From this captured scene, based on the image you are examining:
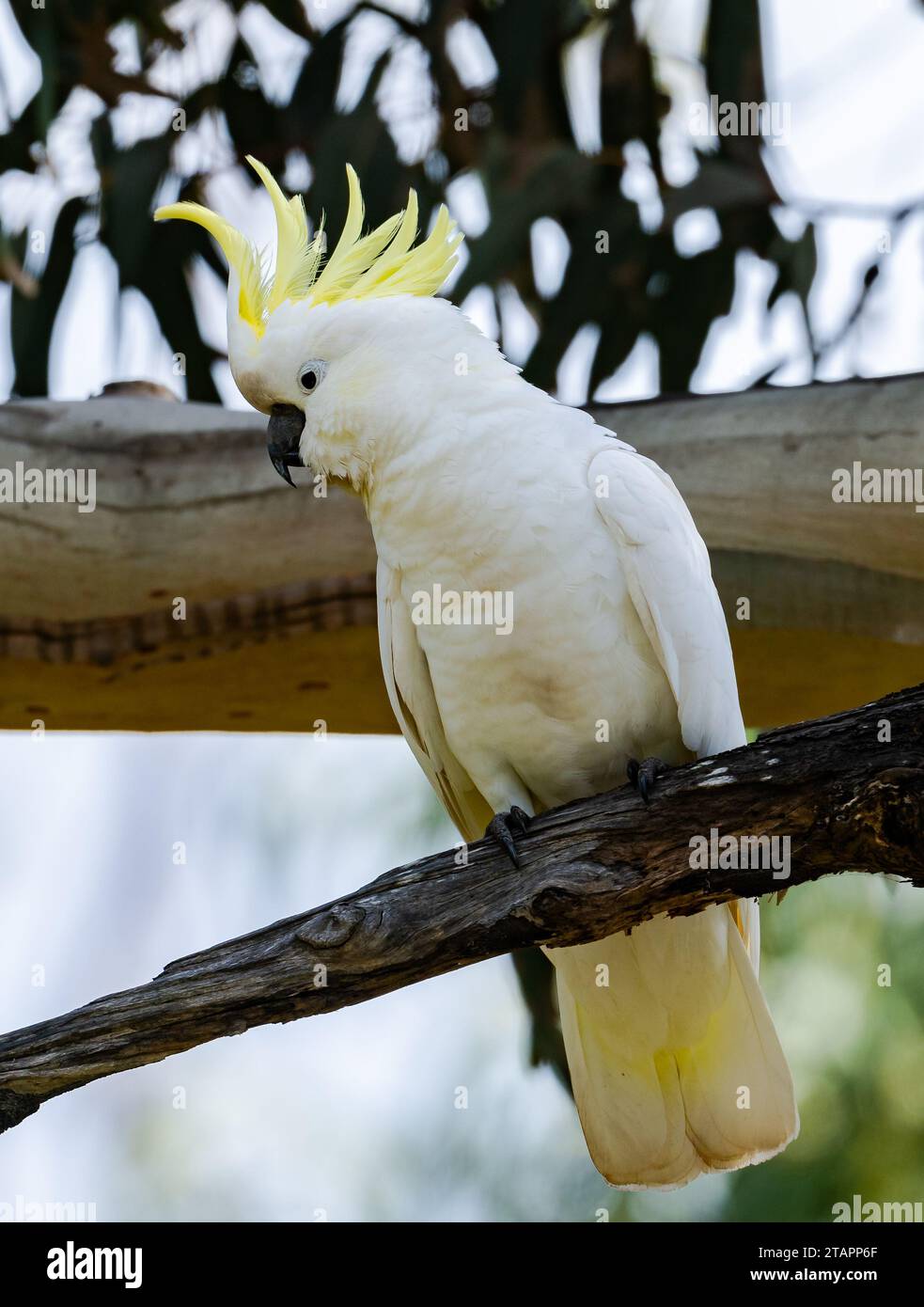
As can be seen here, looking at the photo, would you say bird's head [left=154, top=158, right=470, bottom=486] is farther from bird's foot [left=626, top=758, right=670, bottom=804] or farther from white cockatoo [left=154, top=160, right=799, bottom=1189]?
bird's foot [left=626, top=758, right=670, bottom=804]

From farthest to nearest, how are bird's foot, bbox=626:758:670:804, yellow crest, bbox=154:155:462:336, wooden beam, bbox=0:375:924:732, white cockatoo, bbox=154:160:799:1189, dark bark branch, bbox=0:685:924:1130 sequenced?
wooden beam, bbox=0:375:924:732 → yellow crest, bbox=154:155:462:336 → white cockatoo, bbox=154:160:799:1189 → bird's foot, bbox=626:758:670:804 → dark bark branch, bbox=0:685:924:1130

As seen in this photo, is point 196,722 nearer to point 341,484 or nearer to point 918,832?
point 341,484

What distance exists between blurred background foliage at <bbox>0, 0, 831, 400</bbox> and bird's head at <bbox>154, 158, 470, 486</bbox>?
4.08ft

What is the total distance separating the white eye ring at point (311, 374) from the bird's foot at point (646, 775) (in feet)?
2.71

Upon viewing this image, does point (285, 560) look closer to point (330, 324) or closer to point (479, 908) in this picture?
point (330, 324)

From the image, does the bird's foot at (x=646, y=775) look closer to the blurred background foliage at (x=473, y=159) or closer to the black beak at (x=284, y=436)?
the black beak at (x=284, y=436)

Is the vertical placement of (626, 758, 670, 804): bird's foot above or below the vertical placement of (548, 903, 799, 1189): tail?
above

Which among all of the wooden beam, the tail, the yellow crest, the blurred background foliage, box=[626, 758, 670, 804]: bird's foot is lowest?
the tail

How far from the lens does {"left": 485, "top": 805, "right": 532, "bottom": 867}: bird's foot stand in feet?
6.63

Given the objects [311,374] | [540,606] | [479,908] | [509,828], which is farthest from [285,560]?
[479,908]

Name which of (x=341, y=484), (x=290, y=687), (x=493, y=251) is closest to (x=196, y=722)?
(x=290, y=687)

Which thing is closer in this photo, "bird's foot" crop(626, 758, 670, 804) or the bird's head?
"bird's foot" crop(626, 758, 670, 804)

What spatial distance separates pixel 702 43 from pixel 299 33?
3.95ft

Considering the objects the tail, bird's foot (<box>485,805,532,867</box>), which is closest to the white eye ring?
bird's foot (<box>485,805,532,867</box>)
